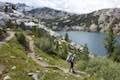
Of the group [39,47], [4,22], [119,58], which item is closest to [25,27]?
[4,22]

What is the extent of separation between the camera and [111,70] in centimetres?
4184

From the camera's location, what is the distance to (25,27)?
145750mm

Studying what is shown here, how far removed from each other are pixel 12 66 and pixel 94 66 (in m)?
14.4

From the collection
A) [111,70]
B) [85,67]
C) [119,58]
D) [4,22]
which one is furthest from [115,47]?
[111,70]

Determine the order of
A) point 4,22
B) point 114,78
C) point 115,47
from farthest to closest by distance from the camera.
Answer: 1. point 115,47
2. point 4,22
3. point 114,78

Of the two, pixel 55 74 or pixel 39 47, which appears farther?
pixel 39 47

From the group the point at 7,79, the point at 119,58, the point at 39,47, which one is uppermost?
the point at 7,79

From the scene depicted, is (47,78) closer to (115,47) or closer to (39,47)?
(39,47)

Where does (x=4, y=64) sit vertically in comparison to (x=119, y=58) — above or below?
above

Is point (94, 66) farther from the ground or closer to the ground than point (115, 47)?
farther from the ground

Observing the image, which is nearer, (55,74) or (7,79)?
(7,79)

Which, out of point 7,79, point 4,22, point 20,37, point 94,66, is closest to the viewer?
point 7,79

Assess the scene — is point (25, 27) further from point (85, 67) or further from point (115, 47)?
point (85, 67)

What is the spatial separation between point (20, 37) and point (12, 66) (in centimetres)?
3961
